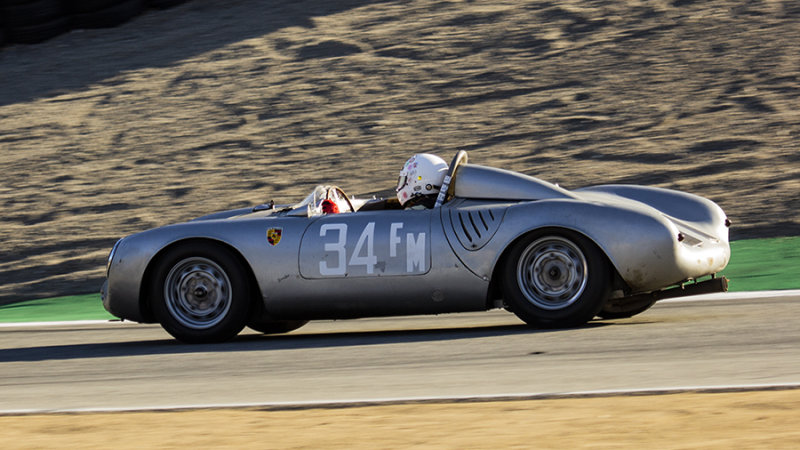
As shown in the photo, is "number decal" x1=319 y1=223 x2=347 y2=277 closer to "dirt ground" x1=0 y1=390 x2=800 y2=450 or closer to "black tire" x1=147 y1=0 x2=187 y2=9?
"dirt ground" x1=0 y1=390 x2=800 y2=450

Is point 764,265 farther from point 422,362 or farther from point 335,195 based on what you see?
point 422,362

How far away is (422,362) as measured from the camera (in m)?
6.54

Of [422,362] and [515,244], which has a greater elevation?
[515,244]

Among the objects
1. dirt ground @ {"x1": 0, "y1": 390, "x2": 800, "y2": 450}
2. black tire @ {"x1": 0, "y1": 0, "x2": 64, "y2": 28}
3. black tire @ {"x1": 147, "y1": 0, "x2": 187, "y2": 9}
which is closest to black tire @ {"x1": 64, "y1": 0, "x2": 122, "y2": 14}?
black tire @ {"x1": 0, "y1": 0, "x2": 64, "y2": 28}

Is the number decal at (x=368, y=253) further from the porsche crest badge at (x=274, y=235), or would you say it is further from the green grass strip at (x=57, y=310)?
the green grass strip at (x=57, y=310)

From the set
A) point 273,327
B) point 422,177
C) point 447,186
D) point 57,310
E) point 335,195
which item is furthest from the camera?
point 57,310

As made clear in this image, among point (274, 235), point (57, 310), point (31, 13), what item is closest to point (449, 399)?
point (274, 235)

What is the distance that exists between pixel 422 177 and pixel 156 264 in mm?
1866

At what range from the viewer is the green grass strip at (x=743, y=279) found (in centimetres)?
955

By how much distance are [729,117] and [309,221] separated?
32.5ft

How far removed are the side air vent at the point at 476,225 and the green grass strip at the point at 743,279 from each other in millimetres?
2877

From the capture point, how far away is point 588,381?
18.3ft

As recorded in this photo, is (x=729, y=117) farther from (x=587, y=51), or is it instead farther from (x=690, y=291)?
(x=690, y=291)

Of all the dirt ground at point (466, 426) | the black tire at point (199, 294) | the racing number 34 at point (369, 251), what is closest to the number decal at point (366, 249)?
the racing number 34 at point (369, 251)
